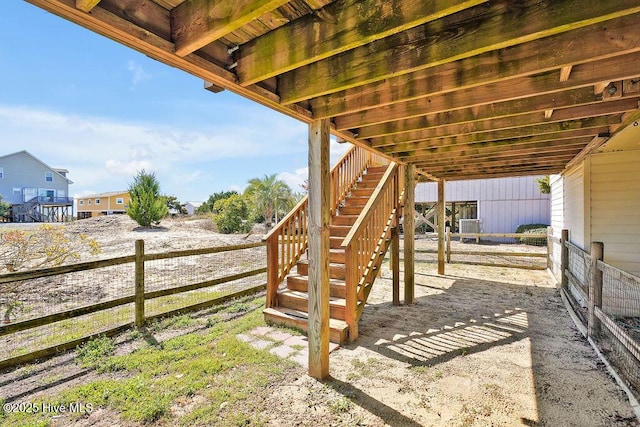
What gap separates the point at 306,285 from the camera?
426 centimetres

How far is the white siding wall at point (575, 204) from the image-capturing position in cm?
483

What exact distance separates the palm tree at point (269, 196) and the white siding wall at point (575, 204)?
39.1 ft

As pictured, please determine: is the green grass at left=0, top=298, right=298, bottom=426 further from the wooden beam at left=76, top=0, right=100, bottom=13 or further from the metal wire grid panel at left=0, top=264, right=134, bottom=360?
the wooden beam at left=76, top=0, right=100, bottom=13

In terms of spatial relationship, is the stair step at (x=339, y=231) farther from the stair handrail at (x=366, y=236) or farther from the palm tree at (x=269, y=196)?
the palm tree at (x=269, y=196)

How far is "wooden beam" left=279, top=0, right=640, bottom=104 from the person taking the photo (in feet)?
4.25

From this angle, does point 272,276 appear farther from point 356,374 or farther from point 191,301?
point 356,374

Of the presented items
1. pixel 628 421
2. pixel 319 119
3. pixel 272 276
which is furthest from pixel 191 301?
pixel 628 421

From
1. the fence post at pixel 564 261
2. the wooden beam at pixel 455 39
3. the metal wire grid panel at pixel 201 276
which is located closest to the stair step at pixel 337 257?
the metal wire grid panel at pixel 201 276

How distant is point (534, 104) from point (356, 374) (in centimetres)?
290

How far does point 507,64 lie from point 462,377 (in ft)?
8.66

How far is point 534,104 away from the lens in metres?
2.44

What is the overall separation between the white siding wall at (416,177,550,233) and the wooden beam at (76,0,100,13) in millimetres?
16097

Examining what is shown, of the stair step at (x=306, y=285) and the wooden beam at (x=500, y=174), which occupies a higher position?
the wooden beam at (x=500, y=174)

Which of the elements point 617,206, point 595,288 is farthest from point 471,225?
point 595,288
